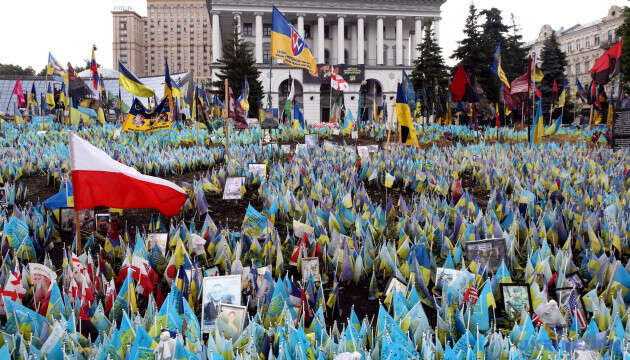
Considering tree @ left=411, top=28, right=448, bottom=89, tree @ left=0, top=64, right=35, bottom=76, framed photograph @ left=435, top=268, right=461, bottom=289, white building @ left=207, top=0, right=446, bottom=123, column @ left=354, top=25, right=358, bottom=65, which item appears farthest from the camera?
tree @ left=0, top=64, right=35, bottom=76

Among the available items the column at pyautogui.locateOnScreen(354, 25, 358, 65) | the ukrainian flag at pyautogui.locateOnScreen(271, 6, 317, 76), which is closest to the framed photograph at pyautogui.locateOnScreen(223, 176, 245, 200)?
the ukrainian flag at pyautogui.locateOnScreen(271, 6, 317, 76)

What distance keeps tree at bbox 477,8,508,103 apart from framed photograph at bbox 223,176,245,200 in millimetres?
28124

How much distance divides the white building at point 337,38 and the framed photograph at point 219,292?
4563 centimetres

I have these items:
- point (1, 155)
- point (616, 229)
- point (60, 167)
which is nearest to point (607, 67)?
point (616, 229)

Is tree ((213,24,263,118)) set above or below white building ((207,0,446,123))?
below

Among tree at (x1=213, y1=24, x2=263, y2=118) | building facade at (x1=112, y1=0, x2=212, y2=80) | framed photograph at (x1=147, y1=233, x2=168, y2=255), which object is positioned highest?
building facade at (x1=112, y1=0, x2=212, y2=80)

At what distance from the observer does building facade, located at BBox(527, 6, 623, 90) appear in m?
60.9

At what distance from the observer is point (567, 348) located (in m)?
2.29

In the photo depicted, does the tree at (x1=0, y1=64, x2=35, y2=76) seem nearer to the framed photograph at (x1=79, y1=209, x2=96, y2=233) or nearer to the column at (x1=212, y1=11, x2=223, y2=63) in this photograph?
the column at (x1=212, y1=11, x2=223, y2=63)

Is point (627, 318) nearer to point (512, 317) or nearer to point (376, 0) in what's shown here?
point (512, 317)

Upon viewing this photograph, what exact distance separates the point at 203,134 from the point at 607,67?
1248 cm

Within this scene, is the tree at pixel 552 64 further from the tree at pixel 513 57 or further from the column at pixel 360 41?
the column at pixel 360 41

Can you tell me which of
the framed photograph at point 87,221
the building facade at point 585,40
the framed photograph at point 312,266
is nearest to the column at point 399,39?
the building facade at point 585,40

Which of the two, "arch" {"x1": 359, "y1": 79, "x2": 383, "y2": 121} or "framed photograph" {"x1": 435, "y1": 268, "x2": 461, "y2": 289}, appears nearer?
"framed photograph" {"x1": 435, "y1": 268, "x2": 461, "y2": 289}
